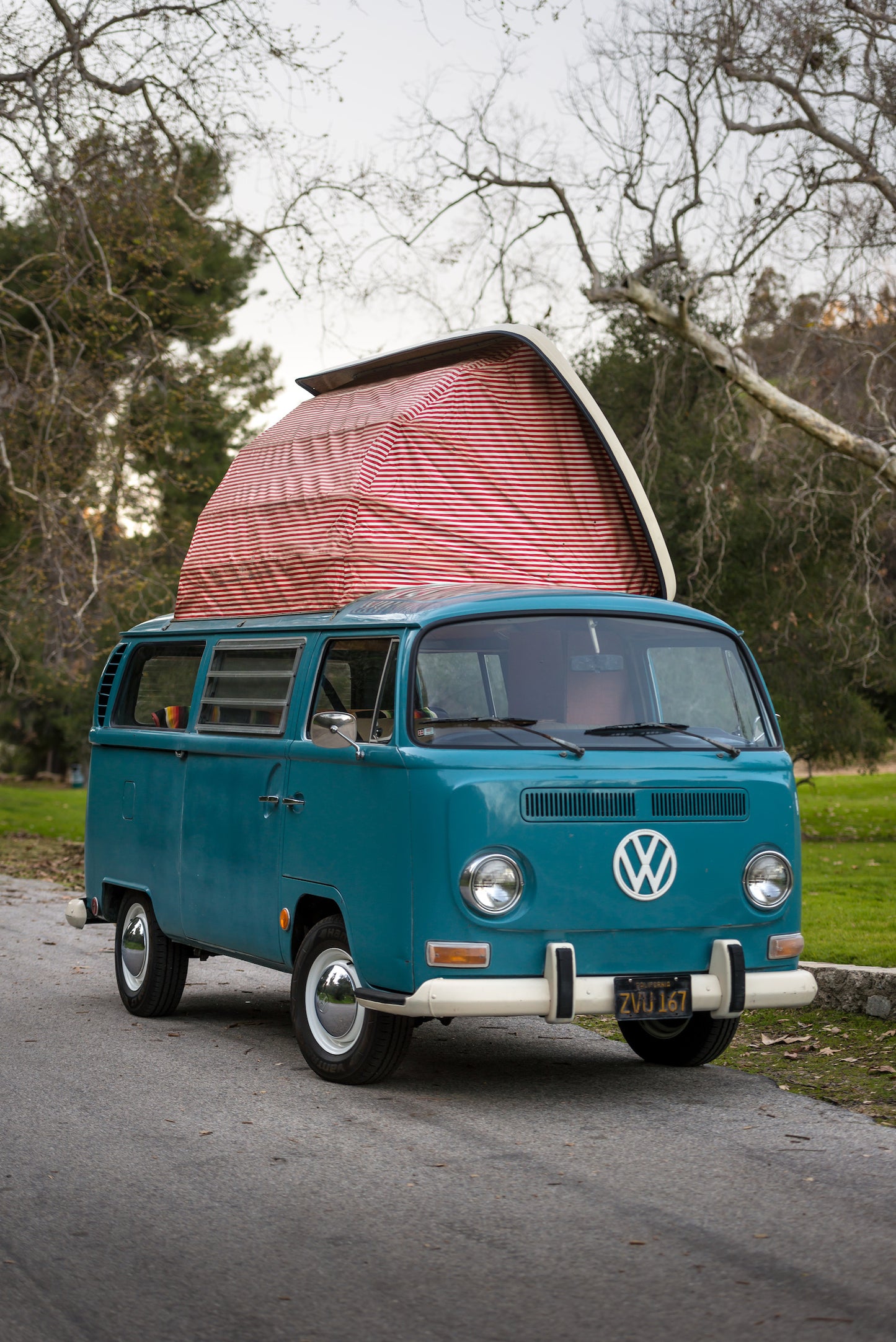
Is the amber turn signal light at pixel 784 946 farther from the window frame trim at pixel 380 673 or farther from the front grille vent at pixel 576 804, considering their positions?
→ the window frame trim at pixel 380 673

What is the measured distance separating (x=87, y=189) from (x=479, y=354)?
11.2m

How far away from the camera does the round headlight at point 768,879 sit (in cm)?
718

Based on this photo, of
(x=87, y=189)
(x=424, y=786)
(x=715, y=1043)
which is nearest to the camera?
(x=424, y=786)

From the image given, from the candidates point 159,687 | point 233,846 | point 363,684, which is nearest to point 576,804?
point 363,684

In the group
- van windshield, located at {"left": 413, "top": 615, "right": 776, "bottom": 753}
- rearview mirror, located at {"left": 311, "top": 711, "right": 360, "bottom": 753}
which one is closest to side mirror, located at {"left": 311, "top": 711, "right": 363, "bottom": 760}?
rearview mirror, located at {"left": 311, "top": 711, "right": 360, "bottom": 753}

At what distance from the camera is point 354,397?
9523mm

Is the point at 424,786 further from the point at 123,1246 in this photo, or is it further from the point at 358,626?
the point at 123,1246

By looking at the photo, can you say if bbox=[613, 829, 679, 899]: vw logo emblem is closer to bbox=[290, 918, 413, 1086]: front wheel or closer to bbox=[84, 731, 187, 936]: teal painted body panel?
bbox=[290, 918, 413, 1086]: front wheel

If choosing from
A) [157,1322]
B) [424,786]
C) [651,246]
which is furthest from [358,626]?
[651,246]

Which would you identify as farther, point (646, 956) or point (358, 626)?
point (358, 626)

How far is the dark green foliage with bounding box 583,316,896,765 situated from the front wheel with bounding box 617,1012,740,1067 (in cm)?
1394

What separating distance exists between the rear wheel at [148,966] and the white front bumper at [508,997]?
8.63 ft

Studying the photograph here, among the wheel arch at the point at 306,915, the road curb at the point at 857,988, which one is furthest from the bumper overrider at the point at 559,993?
the road curb at the point at 857,988

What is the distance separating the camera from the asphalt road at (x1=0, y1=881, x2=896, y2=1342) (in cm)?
441
